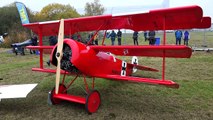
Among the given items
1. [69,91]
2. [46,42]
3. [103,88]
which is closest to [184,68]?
[103,88]

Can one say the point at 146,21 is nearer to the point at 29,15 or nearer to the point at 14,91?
the point at 14,91

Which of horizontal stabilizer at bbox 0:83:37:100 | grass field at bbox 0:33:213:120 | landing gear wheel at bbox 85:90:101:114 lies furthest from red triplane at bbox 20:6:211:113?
horizontal stabilizer at bbox 0:83:37:100

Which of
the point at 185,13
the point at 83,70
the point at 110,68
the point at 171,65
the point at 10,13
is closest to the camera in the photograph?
the point at 185,13

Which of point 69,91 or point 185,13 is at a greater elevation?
point 185,13

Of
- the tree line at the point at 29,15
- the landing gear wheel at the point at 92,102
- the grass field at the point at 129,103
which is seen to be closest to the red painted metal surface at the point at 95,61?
the landing gear wheel at the point at 92,102

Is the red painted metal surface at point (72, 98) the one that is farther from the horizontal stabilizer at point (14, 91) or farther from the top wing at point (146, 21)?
the top wing at point (146, 21)

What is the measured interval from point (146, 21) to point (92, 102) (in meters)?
2.64

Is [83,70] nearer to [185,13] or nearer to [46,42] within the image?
[185,13]

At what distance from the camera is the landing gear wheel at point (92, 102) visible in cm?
544

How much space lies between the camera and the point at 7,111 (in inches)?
224

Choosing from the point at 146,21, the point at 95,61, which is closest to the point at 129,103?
the point at 95,61

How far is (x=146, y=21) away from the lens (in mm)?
6602

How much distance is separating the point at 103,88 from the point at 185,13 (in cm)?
343

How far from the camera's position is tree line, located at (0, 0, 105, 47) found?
1200 inches
